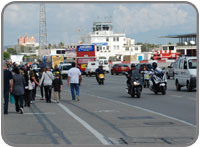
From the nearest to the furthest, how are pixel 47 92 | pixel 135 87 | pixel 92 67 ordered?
pixel 47 92
pixel 135 87
pixel 92 67

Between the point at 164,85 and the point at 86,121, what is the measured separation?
1214cm

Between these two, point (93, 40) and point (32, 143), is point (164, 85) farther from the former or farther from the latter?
point (93, 40)

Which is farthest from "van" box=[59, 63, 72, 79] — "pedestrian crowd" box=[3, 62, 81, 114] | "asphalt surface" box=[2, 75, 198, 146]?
"asphalt surface" box=[2, 75, 198, 146]

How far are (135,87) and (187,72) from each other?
452 centimetres

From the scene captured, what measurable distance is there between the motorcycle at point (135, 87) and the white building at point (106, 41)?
113 m

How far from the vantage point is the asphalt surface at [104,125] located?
37.1ft

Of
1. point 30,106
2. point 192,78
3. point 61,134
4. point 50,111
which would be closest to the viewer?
point 61,134

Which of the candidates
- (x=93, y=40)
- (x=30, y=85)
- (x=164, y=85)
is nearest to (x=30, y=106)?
(x=30, y=85)

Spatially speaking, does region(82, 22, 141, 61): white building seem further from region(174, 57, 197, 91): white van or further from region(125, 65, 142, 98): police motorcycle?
region(125, 65, 142, 98): police motorcycle

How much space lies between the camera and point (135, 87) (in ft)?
81.7

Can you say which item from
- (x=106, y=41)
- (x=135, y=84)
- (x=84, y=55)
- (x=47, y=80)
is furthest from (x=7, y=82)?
(x=106, y=41)

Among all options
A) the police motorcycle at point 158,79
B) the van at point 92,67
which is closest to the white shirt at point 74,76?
the police motorcycle at point 158,79

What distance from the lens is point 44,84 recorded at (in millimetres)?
22906

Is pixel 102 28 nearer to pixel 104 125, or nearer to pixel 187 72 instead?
pixel 187 72
